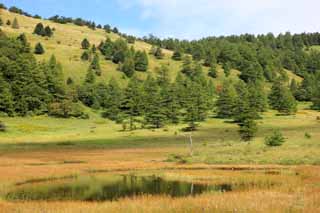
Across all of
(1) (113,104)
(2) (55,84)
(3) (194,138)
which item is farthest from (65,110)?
(3) (194,138)

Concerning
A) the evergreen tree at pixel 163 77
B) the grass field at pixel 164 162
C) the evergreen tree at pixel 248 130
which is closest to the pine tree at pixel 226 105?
the grass field at pixel 164 162

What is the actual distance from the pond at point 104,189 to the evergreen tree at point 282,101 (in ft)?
386

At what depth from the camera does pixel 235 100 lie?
467 feet

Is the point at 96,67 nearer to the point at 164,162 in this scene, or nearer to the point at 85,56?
the point at 85,56

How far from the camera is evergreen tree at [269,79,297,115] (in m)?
151

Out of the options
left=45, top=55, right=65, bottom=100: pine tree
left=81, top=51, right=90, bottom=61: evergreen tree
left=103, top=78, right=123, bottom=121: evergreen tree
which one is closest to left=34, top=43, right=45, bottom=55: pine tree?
left=81, top=51, right=90, bottom=61: evergreen tree

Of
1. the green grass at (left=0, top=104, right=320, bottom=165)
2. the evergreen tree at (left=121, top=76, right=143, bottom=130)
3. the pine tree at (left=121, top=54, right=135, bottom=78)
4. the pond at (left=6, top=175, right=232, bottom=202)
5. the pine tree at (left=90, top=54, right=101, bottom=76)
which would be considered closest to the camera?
the pond at (left=6, top=175, right=232, bottom=202)

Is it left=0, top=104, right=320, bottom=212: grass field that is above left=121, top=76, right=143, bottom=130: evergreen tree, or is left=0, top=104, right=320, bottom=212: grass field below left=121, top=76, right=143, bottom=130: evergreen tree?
below

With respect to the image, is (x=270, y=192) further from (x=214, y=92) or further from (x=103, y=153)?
(x=214, y=92)

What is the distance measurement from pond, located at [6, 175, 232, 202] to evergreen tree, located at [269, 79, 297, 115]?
117596 millimetres

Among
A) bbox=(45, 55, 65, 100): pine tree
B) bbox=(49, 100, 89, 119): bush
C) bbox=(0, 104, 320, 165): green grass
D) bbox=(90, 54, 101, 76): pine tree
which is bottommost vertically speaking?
bbox=(0, 104, 320, 165): green grass

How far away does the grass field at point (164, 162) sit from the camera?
24.6m

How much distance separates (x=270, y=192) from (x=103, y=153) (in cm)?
4554

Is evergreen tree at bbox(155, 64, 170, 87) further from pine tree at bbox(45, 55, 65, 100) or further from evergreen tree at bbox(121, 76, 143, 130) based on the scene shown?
pine tree at bbox(45, 55, 65, 100)
